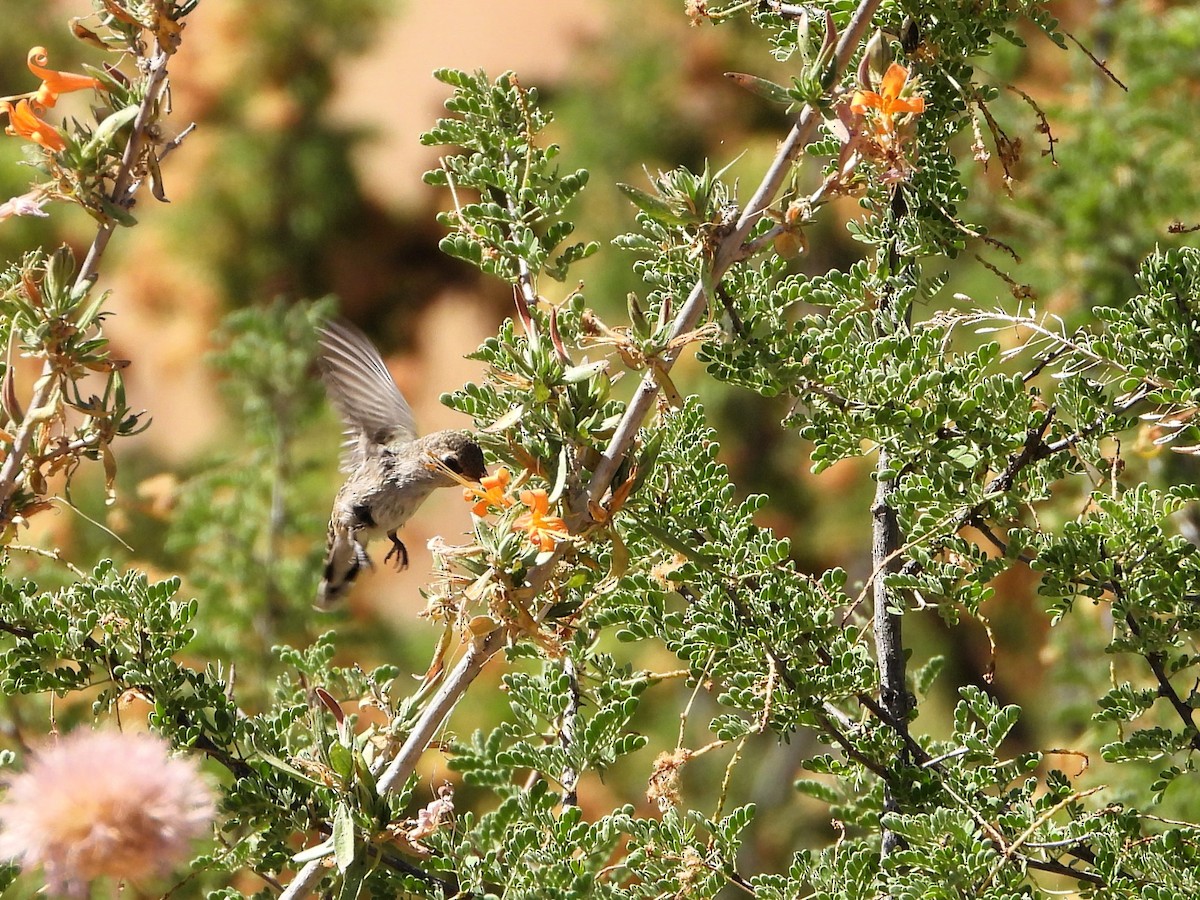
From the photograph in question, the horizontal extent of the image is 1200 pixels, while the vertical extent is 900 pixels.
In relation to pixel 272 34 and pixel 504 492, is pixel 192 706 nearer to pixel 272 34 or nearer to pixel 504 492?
pixel 504 492

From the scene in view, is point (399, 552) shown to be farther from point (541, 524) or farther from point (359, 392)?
point (541, 524)

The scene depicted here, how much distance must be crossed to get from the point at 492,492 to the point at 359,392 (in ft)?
5.10

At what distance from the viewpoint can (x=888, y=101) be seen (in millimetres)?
1000

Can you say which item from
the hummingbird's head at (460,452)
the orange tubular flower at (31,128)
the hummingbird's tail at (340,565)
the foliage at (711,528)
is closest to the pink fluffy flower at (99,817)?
the foliage at (711,528)

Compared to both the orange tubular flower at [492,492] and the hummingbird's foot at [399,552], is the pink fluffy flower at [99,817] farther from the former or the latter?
the hummingbird's foot at [399,552]

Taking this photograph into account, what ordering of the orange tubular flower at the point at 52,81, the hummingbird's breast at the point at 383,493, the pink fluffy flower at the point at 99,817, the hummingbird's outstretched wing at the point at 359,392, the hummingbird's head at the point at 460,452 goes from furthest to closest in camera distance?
1. the hummingbird's breast at the point at 383,493
2. the hummingbird's outstretched wing at the point at 359,392
3. the hummingbird's head at the point at 460,452
4. the orange tubular flower at the point at 52,81
5. the pink fluffy flower at the point at 99,817

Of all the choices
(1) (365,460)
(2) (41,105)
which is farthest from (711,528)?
(1) (365,460)

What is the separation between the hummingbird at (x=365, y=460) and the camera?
7.76ft

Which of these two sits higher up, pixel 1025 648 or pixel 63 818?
pixel 1025 648

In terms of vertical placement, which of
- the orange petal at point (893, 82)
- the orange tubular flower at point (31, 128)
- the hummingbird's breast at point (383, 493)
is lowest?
the orange tubular flower at point (31, 128)

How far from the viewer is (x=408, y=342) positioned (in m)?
4.56

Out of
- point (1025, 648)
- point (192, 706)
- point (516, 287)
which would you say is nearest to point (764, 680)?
point (516, 287)

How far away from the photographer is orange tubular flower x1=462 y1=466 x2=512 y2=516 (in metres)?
1.01

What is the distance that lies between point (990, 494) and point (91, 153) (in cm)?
85
